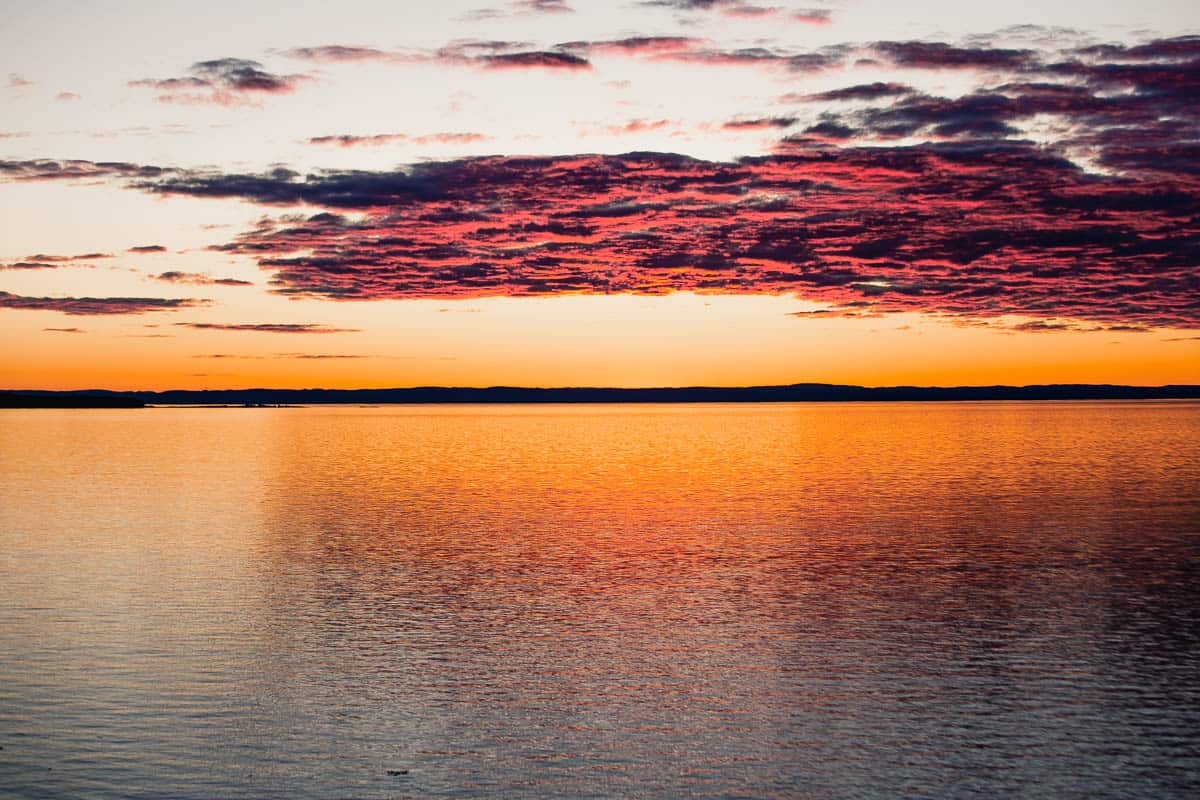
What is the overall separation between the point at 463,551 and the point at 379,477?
3904 centimetres

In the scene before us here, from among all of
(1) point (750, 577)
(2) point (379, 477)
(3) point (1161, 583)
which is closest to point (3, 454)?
(2) point (379, 477)

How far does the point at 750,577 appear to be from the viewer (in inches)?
1422

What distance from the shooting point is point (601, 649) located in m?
26.4

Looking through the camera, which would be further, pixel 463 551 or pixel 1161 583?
pixel 463 551

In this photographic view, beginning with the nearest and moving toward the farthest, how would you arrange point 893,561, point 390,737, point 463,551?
point 390,737, point 893,561, point 463,551

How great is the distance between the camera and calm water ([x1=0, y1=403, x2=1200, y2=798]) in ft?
60.3

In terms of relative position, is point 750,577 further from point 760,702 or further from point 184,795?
point 184,795

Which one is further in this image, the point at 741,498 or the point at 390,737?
the point at 741,498

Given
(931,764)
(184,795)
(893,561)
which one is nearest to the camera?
(184,795)

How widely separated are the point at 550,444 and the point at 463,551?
293 ft

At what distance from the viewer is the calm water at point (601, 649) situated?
18391 millimetres

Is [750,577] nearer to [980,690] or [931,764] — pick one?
[980,690]

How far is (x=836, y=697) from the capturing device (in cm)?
2217

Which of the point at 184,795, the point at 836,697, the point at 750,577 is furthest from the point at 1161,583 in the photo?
the point at 184,795
